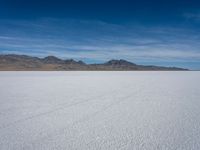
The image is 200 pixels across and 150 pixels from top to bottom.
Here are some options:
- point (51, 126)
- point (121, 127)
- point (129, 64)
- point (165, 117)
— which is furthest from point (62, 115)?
point (129, 64)

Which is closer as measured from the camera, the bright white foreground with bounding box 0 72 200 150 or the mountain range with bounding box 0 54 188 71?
the bright white foreground with bounding box 0 72 200 150

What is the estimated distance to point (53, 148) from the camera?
11.7ft

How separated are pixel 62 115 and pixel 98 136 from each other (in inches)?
69.4

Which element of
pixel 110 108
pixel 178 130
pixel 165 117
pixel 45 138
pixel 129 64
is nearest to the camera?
pixel 45 138

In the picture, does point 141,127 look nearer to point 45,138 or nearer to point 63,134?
point 63,134

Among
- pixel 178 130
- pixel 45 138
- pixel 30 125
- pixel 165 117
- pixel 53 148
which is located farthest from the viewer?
pixel 165 117

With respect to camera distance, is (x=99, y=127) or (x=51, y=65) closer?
(x=99, y=127)

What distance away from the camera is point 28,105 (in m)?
7.04

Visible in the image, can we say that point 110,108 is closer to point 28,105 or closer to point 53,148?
point 28,105

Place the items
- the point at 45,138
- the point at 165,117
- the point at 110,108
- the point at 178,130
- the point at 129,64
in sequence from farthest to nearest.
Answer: the point at 129,64
the point at 110,108
the point at 165,117
the point at 178,130
the point at 45,138

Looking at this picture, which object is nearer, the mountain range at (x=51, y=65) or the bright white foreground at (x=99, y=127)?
the bright white foreground at (x=99, y=127)

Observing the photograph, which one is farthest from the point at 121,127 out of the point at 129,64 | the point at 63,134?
the point at 129,64

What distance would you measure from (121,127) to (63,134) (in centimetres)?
102

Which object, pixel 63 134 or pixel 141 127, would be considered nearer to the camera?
pixel 63 134
